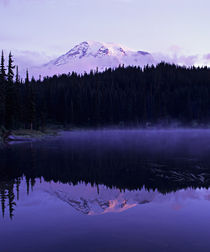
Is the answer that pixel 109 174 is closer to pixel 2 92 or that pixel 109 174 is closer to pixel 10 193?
pixel 10 193

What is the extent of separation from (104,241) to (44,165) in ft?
60.4

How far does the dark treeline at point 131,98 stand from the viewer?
12825 centimetres

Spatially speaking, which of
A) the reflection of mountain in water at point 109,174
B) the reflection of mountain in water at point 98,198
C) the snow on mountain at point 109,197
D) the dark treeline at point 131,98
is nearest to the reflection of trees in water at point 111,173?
the reflection of mountain in water at point 109,174

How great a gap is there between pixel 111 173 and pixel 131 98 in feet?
408

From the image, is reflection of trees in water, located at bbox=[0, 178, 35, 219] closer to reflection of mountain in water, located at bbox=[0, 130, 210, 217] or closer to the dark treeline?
reflection of mountain in water, located at bbox=[0, 130, 210, 217]

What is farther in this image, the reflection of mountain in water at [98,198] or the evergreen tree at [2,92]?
the evergreen tree at [2,92]

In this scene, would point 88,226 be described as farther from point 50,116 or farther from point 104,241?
point 50,116

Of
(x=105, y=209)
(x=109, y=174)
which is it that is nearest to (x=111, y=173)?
(x=109, y=174)

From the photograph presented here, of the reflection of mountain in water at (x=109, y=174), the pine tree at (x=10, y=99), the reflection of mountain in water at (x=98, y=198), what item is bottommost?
the reflection of mountain in water at (x=98, y=198)

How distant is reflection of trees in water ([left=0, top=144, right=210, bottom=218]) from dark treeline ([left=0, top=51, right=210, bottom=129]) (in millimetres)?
80243

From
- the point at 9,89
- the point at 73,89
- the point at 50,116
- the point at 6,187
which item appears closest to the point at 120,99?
the point at 73,89

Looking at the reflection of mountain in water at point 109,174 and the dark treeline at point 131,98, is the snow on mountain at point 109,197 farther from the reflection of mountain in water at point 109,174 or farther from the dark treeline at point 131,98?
the dark treeline at point 131,98

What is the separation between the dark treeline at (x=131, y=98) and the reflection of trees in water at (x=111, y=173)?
8024 centimetres

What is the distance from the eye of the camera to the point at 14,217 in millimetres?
12906
